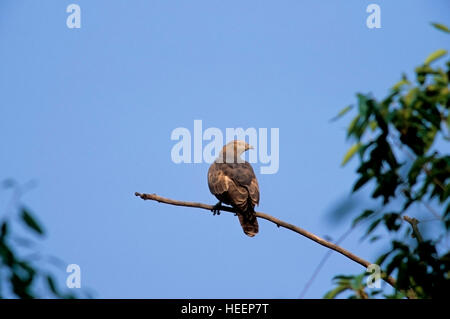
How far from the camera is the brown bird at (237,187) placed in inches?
330

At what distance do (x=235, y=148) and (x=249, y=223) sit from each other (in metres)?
2.28

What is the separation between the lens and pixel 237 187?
8672 mm

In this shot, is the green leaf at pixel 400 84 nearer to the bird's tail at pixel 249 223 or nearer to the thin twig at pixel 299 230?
the thin twig at pixel 299 230

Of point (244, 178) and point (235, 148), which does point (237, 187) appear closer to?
point (244, 178)

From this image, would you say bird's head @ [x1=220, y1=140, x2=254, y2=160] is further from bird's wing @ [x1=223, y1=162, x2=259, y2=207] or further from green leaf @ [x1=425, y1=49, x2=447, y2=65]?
green leaf @ [x1=425, y1=49, x2=447, y2=65]

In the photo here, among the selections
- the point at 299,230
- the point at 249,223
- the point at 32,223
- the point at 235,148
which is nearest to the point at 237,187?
the point at 249,223

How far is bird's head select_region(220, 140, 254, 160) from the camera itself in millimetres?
10180

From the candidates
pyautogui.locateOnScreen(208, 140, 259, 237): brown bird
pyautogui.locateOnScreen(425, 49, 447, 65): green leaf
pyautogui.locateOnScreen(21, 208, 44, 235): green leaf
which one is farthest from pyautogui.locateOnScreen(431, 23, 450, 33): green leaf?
pyautogui.locateOnScreen(208, 140, 259, 237): brown bird
